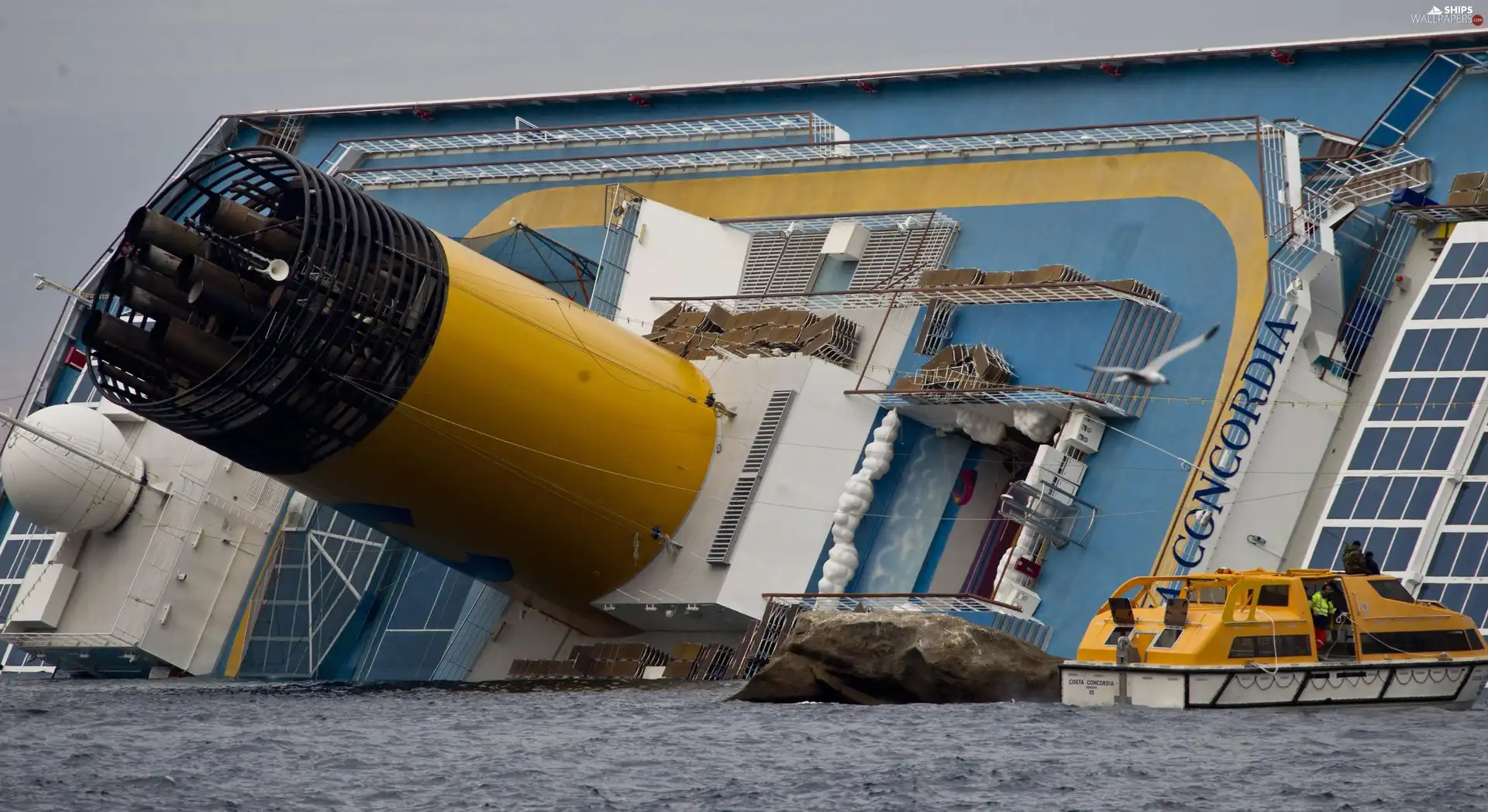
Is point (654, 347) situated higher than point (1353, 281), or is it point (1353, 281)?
point (1353, 281)

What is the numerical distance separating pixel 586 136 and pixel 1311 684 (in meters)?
33.9

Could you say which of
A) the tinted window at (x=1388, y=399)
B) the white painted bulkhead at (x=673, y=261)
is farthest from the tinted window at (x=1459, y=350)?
the white painted bulkhead at (x=673, y=261)

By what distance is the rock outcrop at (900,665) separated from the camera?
128 feet

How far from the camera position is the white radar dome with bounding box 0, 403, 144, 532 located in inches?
1994

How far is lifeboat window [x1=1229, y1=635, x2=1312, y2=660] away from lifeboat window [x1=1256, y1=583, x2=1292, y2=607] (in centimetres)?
66

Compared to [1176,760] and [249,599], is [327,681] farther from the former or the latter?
[1176,760]

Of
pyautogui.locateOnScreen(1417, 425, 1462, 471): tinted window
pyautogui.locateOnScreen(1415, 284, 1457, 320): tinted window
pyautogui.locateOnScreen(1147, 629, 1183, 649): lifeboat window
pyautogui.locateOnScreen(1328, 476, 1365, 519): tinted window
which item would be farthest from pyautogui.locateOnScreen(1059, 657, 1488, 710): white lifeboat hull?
pyautogui.locateOnScreen(1415, 284, 1457, 320): tinted window

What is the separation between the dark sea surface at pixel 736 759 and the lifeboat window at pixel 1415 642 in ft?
3.28

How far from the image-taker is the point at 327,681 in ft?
169

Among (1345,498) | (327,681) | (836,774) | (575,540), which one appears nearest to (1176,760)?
(836,774)

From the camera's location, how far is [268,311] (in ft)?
131

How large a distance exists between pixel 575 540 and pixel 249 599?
10.7 m

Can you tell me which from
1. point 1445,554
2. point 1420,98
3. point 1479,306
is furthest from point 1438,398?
point 1420,98

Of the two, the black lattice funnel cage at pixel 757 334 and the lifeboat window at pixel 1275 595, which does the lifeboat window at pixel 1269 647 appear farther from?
the black lattice funnel cage at pixel 757 334
